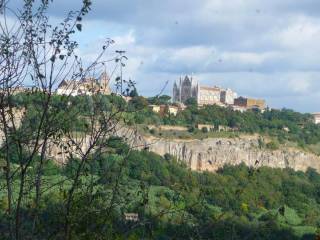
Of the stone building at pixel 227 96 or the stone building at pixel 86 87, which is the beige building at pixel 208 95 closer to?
the stone building at pixel 227 96

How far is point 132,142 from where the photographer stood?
539cm

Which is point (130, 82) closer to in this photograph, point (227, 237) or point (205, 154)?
point (227, 237)

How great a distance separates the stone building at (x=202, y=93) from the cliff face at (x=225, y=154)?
11.6m

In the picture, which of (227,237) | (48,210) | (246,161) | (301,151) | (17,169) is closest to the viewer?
(17,169)

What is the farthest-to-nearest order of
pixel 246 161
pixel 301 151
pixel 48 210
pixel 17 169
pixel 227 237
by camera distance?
pixel 301 151
pixel 246 161
pixel 227 237
pixel 48 210
pixel 17 169

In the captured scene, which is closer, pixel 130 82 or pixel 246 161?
pixel 130 82

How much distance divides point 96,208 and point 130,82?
0.99 m

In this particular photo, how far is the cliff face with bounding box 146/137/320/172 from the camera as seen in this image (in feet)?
214

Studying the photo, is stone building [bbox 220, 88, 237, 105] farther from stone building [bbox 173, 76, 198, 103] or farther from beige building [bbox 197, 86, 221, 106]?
stone building [bbox 173, 76, 198, 103]

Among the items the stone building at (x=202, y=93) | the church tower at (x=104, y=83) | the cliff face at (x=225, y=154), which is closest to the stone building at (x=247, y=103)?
the stone building at (x=202, y=93)

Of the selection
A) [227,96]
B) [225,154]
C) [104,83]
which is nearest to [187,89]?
[227,96]

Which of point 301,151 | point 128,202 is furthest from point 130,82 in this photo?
point 301,151

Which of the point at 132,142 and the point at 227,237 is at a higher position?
the point at 132,142

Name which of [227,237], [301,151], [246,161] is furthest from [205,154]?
[227,237]
